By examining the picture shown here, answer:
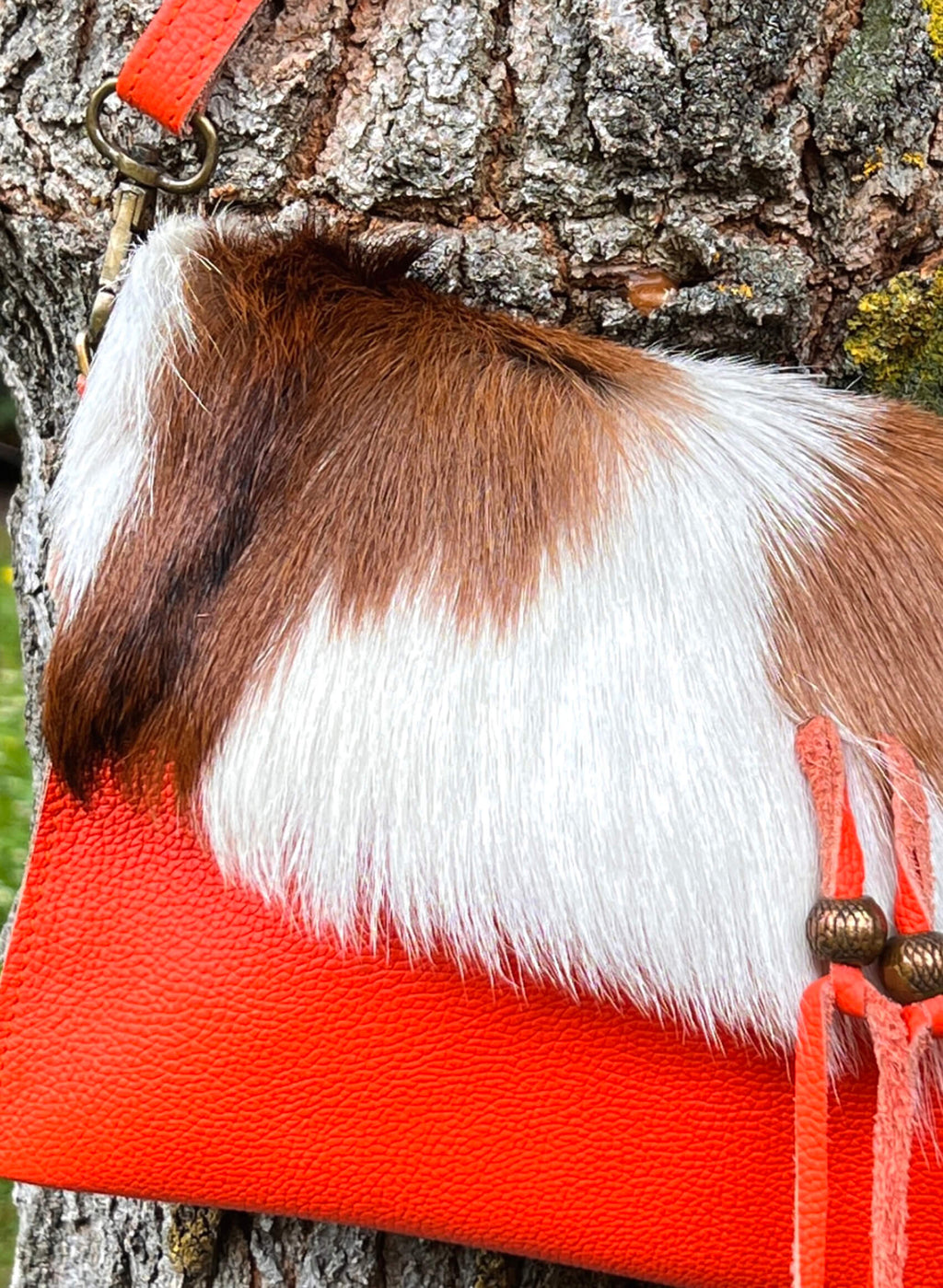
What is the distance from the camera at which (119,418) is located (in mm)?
683

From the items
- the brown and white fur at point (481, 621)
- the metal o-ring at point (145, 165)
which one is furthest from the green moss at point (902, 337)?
the metal o-ring at point (145, 165)

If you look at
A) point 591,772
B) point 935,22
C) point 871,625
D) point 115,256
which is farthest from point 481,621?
point 935,22

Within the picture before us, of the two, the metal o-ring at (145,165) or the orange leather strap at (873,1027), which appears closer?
the orange leather strap at (873,1027)

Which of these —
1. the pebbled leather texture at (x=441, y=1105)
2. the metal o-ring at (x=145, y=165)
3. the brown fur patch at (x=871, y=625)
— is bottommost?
the pebbled leather texture at (x=441, y=1105)

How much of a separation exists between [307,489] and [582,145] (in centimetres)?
29

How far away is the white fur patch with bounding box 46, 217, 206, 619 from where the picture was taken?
26.5 inches

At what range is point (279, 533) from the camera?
666 millimetres

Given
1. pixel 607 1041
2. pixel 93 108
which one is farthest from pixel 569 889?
pixel 93 108

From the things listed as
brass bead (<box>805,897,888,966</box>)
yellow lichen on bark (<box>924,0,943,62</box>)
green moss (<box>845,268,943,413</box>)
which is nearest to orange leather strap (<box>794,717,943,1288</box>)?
brass bead (<box>805,897,888,966</box>)

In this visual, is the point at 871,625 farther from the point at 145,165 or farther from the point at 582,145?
the point at 145,165

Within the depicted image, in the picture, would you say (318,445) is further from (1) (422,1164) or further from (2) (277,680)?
(1) (422,1164)

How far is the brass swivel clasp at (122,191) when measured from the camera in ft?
2.35

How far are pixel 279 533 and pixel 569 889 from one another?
0.25 meters

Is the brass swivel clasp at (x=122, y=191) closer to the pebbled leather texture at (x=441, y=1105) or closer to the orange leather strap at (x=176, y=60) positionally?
the orange leather strap at (x=176, y=60)
